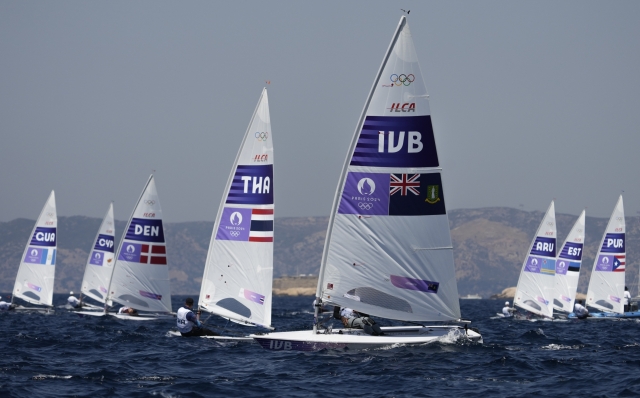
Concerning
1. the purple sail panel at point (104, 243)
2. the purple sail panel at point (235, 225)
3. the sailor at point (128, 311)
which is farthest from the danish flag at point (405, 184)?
the purple sail panel at point (104, 243)

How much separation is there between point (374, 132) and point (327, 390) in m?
7.38

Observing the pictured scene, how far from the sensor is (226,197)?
2605cm

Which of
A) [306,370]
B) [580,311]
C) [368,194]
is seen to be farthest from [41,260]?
[306,370]

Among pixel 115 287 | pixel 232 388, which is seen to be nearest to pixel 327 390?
pixel 232 388

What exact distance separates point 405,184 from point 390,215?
34.0 inches

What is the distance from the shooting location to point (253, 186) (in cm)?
2588

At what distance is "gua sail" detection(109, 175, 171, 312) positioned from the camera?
3900cm

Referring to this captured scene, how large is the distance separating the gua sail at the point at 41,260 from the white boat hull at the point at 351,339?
1228 inches

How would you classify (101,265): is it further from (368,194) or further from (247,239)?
(368,194)

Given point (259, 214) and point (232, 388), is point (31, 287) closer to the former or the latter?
point (259, 214)

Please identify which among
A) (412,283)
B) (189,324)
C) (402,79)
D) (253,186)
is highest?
(402,79)

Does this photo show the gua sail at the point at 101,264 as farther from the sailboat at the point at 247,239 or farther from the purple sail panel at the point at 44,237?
the sailboat at the point at 247,239

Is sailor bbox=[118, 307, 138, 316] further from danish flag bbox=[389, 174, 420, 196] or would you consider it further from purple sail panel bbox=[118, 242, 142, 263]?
danish flag bbox=[389, 174, 420, 196]

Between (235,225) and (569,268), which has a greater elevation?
(235,225)
